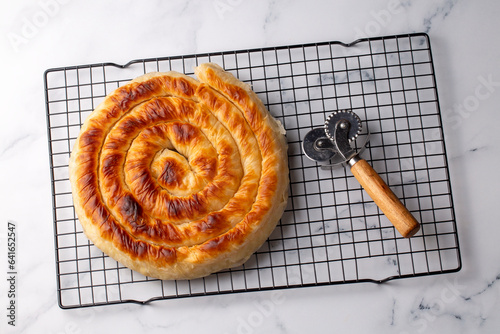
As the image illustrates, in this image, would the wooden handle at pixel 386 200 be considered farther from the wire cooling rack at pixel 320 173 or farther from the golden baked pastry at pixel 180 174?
the golden baked pastry at pixel 180 174

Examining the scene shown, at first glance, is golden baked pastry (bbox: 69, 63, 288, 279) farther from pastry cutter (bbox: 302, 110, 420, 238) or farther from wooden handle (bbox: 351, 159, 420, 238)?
wooden handle (bbox: 351, 159, 420, 238)

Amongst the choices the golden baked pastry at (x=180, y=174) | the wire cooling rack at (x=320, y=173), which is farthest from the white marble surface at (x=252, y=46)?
the golden baked pastry at (x=180, y=174)

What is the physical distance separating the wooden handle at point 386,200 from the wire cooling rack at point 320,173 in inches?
9.9

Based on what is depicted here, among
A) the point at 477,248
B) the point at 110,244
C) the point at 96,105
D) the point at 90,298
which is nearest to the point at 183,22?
the point at 96,105

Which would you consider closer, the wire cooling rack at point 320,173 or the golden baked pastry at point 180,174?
the golden baked pastry at point 180,174

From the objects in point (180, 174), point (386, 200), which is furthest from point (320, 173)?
point (180, 174)

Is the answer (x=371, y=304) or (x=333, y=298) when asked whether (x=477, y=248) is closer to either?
(x=371, y=304)

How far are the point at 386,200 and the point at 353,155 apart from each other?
0.32m

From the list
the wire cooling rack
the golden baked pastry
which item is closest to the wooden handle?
the wire cooling rack

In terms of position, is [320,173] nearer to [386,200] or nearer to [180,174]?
[386,200]

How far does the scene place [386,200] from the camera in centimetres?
286

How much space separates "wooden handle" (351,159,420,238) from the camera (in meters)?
2.82

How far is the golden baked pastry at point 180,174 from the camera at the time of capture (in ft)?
9.41

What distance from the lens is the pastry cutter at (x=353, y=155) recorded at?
112 inches
